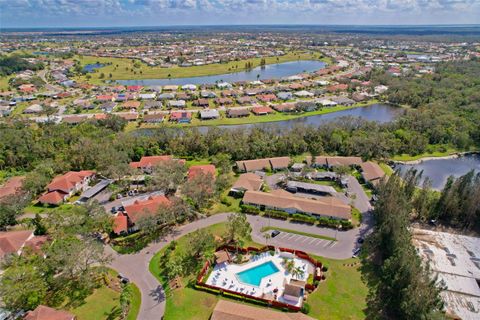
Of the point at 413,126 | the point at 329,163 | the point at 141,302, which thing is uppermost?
the point at 413,126

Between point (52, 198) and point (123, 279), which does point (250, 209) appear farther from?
point (52, 198)

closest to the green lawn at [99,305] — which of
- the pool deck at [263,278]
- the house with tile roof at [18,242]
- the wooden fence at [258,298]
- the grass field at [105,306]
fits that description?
the grass field at [105,306]

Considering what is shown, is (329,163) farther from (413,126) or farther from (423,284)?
(423,284)

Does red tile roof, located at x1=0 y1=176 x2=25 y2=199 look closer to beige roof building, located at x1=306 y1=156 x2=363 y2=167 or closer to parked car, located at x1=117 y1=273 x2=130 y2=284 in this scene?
parked car, located at x1=117 y1=273 x2=130 y2=284

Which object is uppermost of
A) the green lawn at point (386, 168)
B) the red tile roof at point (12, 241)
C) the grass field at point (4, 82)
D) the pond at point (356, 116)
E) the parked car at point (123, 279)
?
the grass field at point (4, 82)

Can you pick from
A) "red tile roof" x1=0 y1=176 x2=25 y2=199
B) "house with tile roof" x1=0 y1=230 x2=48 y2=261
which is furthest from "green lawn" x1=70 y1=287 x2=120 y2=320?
"red tile roof" x1=0 y1=176 x2=25 y2=199

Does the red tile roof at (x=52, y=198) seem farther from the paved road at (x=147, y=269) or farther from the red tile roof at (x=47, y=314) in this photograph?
the red tile roof at (x=47, y=314)

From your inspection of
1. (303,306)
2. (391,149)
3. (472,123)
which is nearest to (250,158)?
(391,149)
